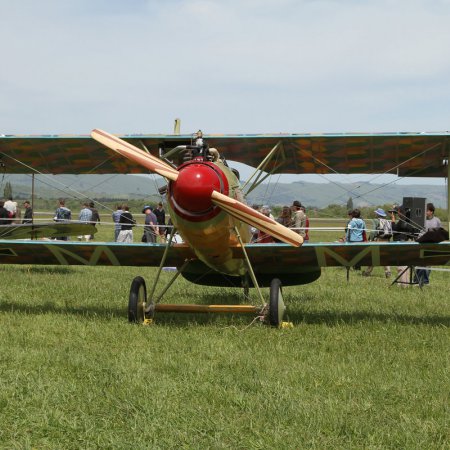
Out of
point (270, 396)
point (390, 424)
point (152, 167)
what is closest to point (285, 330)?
point (152, 167)

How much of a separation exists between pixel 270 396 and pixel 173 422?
885 mm

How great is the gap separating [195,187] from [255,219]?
847 millimetres

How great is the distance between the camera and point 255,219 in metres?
7.52

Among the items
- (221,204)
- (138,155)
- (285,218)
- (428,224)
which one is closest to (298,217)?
(285,218)

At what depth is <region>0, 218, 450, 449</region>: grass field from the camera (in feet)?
13.5

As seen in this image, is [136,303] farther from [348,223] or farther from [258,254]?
[348,223]

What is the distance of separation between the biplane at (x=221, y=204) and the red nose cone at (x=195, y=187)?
0.04 ft

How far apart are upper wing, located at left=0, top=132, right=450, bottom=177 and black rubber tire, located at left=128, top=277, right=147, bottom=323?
2.12 metres

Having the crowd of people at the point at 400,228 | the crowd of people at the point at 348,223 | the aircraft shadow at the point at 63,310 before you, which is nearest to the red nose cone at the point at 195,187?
the aircraft shadow at the point at 63,310

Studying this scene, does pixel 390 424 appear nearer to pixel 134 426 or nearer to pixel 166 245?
pixel 134 426

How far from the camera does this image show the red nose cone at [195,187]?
7130 millimetres

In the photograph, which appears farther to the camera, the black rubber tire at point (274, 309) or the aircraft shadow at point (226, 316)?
the aircraft shadow at point (226, 316)

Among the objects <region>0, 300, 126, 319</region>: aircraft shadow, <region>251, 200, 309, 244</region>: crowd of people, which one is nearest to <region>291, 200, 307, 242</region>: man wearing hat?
<region>251, 200, 309, 244</region>: crowd of people

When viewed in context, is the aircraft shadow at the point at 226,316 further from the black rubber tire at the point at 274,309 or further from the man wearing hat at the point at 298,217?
the man wearing hat at the point at 298,217
